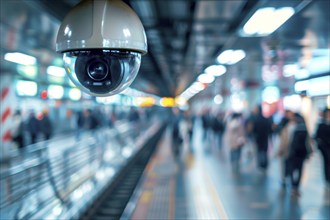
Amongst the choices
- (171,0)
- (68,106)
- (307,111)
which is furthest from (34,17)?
(307,111)

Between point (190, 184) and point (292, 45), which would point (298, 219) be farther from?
point (292, 45)

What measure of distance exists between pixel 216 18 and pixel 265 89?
13900 mm

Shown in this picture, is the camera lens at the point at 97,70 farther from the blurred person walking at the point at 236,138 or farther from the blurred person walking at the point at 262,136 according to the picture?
the blurred person walking at the point at 236,138

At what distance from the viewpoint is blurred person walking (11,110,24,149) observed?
1375cm

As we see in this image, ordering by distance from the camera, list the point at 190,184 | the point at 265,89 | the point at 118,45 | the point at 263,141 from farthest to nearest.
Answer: the point at 265,89
the point at 263,141
the point at 190,184
the point at 118,45

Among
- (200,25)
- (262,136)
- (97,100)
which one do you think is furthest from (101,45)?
(97,100)

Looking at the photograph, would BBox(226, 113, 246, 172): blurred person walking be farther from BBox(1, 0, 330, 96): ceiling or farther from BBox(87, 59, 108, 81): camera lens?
BBox(87, 59, 108, 81): camera lens

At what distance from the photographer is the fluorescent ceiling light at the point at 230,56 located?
48.4ft

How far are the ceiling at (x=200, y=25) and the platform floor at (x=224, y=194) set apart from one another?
3.20 metres

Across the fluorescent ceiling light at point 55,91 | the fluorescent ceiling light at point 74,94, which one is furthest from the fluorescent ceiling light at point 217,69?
the fluorescent ceiling light at point 55,91

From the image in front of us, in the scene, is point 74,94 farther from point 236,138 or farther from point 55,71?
point 236,138

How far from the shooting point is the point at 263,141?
11609 millimetres

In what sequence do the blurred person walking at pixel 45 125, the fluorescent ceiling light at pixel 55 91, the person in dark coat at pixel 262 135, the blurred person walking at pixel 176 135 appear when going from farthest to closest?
the fluorescent ceiling light at pixel 55 91 → the blurred person walking at pixel 176 135 → the blurred person walking at pixel 45 125 → the person in dark coat at pixel 262 135

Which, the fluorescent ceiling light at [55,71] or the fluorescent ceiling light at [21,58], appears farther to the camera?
the fluorescent ceiling light at [55,71]
